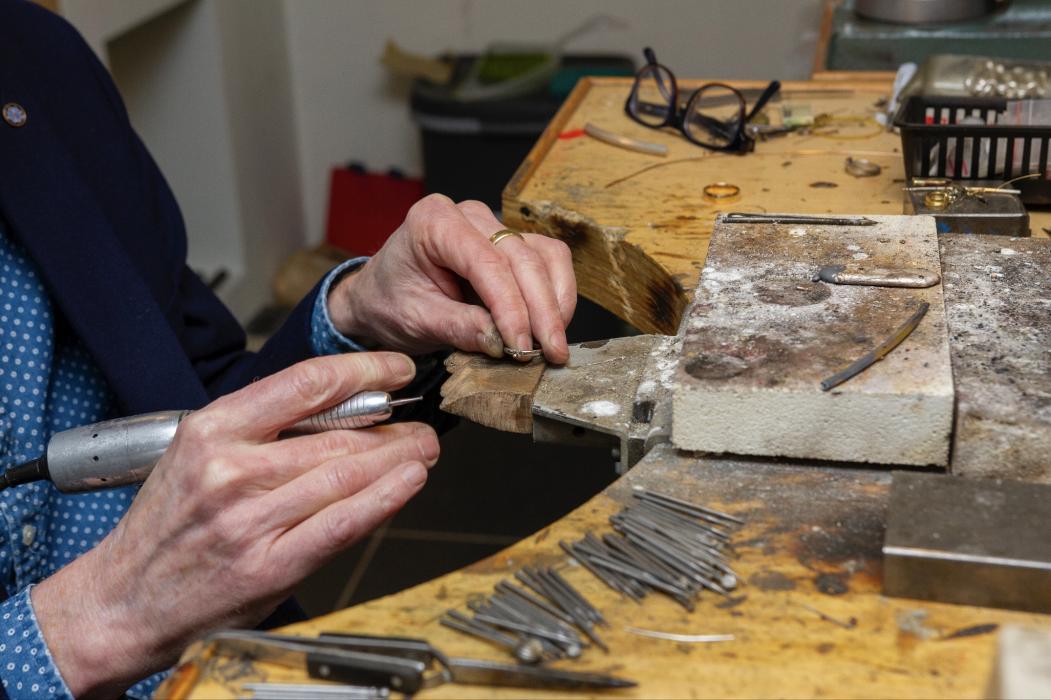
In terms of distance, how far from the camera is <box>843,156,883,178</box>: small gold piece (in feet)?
4.70

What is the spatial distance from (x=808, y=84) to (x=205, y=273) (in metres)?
2.10

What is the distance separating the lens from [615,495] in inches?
33.2

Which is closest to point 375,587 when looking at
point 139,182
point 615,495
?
point 139,182

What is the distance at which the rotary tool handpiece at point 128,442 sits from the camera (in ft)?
3.00

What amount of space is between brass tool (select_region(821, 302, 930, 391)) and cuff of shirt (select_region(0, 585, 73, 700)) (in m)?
0.65

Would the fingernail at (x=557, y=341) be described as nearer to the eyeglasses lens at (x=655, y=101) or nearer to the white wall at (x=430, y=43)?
the eyeglasses lens at (x=655, y=101)

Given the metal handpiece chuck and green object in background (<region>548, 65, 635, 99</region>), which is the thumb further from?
green object in background (<region>548, 65, 635, 99</region>)

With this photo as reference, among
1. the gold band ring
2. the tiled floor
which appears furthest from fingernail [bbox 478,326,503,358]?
the tiled floor

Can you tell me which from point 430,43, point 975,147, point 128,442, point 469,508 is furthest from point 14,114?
point 430,43

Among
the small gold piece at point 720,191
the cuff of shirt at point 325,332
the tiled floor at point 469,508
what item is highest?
the small gold piece at point 720,191

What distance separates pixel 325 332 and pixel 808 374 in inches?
25.4

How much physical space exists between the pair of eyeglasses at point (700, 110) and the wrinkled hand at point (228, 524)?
2.69ft

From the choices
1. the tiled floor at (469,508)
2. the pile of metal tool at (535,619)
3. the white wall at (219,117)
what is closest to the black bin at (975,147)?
the pile of metal tool at (535,619)

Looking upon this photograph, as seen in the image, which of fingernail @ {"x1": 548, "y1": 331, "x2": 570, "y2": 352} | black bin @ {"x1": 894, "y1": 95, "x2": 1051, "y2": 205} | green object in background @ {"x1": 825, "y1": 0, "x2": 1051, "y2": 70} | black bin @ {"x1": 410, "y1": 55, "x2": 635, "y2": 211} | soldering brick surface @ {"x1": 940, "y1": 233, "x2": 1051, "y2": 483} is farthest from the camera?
black bin @ {"x1": 410, "y1": 55, "x2": 635, "y2": 211}
